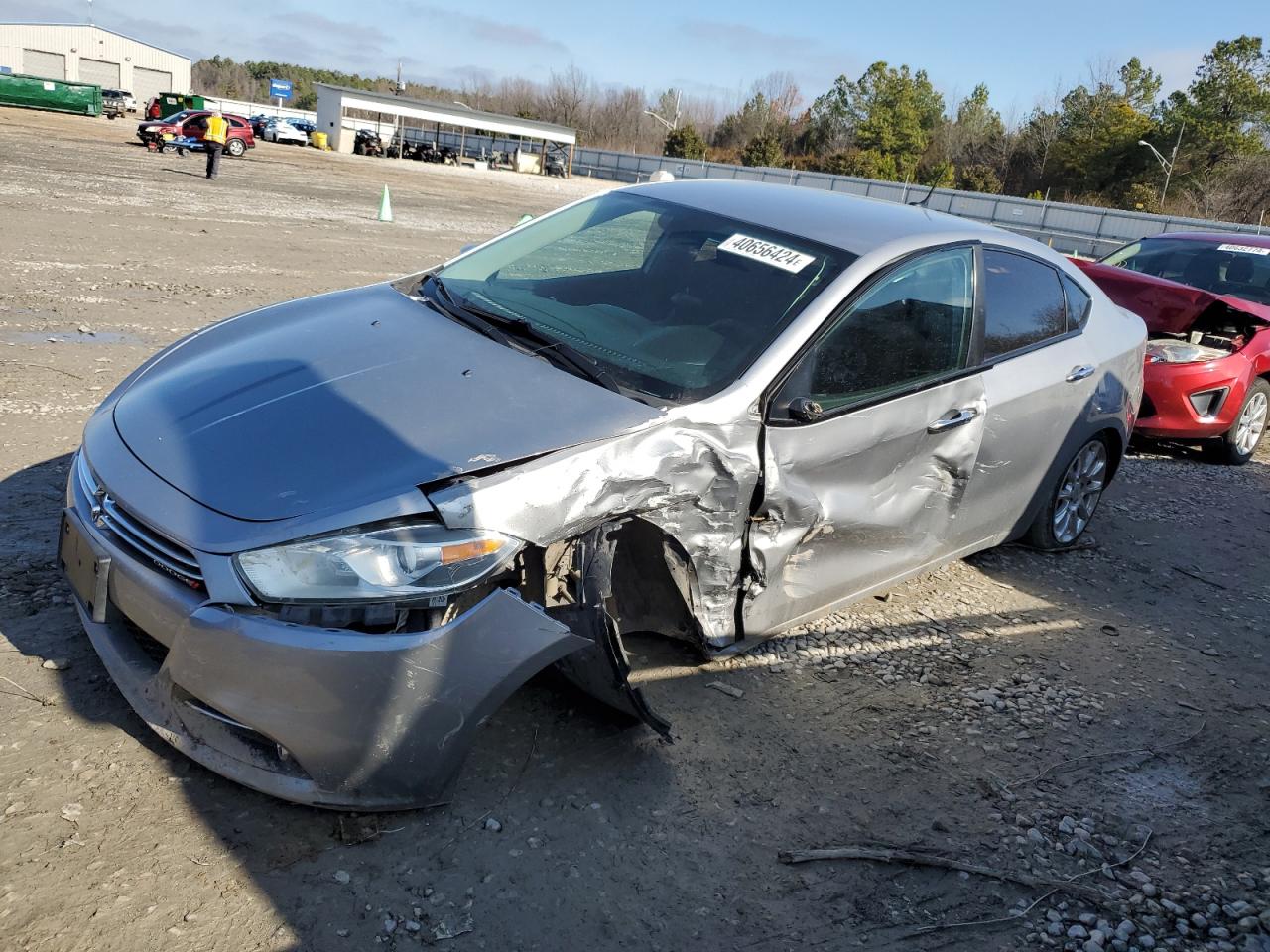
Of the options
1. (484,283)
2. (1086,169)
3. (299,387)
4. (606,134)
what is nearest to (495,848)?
(299,387)

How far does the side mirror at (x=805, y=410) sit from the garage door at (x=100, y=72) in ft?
312

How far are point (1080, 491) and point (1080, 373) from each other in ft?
2.88

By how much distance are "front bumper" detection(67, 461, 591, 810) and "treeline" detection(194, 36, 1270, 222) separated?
43.9 m

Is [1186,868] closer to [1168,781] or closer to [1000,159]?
[1168,781]

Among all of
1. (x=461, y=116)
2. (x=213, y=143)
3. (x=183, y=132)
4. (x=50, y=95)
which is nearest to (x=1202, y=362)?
(x=213, y=143)

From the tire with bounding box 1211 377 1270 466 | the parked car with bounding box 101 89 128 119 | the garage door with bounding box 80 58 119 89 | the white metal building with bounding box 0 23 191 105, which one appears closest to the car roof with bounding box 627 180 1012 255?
the tire with bounding box 1211 377 1270 466

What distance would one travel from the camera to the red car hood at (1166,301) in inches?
301

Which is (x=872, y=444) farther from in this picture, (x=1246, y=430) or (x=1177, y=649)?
(x=1246, y=430)

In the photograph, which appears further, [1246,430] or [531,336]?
[1246,430]

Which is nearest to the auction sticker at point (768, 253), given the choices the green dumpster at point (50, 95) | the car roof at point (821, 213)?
the car roof at point (821, 213)

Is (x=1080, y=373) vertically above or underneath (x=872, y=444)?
above

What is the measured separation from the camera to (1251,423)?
8.08 meters

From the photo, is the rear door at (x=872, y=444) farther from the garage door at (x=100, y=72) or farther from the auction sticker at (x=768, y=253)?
the garage door at (x=100, y=72)

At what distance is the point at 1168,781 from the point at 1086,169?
67.7m
